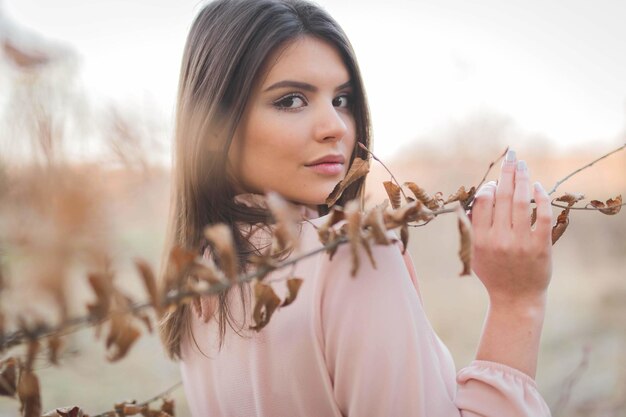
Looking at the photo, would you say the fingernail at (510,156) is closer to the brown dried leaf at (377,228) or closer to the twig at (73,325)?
the brown dried leaf at (377,228)

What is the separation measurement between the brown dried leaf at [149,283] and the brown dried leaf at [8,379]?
0.26m

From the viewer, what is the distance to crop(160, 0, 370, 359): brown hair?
1.20 metres

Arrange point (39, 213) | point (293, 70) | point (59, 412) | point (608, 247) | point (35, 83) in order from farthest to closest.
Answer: point (608, 247) < point (35, 83) < point (39, 213) < point (293, 70) < point (59, 412)

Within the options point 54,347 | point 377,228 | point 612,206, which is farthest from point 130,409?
point 612,206

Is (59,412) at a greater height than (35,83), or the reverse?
(35,83)

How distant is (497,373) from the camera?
87 cm

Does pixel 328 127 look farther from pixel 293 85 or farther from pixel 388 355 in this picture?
pixel 388 355

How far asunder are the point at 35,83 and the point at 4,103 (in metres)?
0.35

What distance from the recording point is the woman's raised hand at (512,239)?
868 millimetres

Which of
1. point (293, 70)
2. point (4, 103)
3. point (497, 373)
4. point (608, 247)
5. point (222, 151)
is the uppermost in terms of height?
point (608, 247)

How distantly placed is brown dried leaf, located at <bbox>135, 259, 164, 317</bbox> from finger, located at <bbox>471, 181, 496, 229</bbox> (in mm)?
552

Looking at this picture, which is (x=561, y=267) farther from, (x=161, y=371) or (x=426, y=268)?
(x=161, y=371)

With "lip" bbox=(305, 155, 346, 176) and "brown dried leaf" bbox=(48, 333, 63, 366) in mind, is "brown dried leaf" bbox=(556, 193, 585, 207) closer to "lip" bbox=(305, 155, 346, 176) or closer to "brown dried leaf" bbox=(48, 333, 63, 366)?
"lip" bbox=(305, 155, 346, 176)

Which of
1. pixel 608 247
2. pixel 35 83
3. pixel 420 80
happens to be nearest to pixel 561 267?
pixel 608 247
